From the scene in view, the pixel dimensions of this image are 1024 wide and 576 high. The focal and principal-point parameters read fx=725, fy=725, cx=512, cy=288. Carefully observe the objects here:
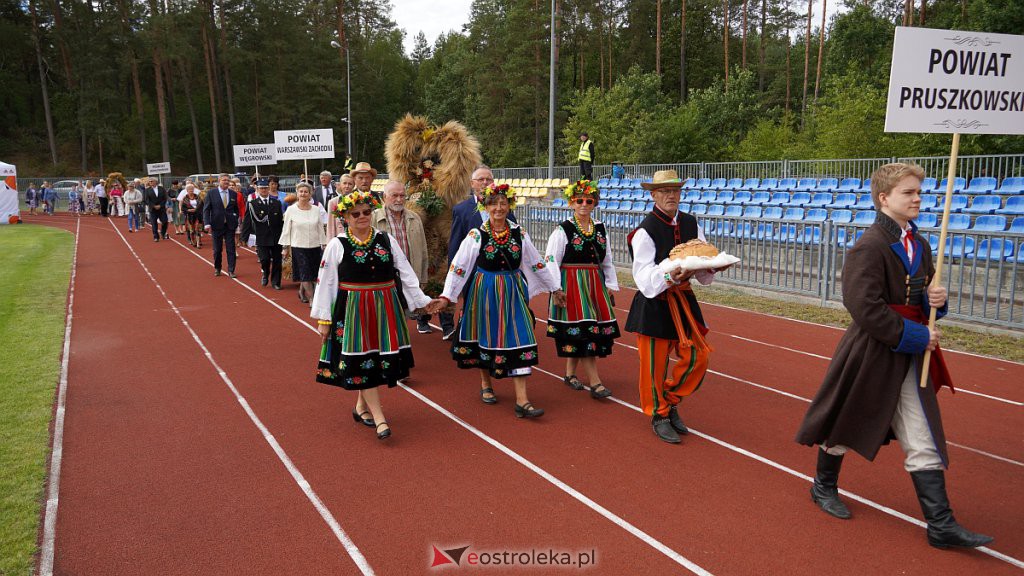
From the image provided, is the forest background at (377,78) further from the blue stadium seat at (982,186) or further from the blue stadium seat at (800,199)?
the blue stadium seat at (982,186)

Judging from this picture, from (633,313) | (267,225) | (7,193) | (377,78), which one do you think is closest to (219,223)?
(267,225)

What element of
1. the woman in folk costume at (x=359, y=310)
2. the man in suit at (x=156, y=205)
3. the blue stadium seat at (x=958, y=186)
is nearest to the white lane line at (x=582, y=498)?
the woman in folk costume at (x=359, y=310)

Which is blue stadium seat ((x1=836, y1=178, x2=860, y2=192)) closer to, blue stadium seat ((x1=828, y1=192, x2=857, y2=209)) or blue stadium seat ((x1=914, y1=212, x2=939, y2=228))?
blue stadium seat ((x1=828, y1=192, x2=857, y2=209))

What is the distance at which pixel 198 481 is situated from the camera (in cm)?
503

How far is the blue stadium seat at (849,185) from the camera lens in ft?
57.7

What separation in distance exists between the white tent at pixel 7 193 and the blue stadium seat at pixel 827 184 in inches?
1247

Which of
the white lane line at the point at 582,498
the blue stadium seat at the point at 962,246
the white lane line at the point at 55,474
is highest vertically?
the blue stadium seat at the point at 962,246

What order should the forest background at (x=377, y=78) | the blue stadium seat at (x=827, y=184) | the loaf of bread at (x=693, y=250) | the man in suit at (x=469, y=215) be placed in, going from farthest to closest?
1. the forest background at (x=377, y=78)
2. the blue stadium seat at (x=827, y=184)
3. the man in suit at (x=469, y=215)
4. the loaf of bread at (x=693, y=250)

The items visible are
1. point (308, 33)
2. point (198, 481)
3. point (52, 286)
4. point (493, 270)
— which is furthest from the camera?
point (308, 33)

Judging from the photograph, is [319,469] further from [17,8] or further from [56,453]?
[17,8]

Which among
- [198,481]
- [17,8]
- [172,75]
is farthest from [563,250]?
[17,8]

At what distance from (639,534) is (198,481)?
3031 mm

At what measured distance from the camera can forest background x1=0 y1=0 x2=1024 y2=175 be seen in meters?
38.8

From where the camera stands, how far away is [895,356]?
3.97 m
